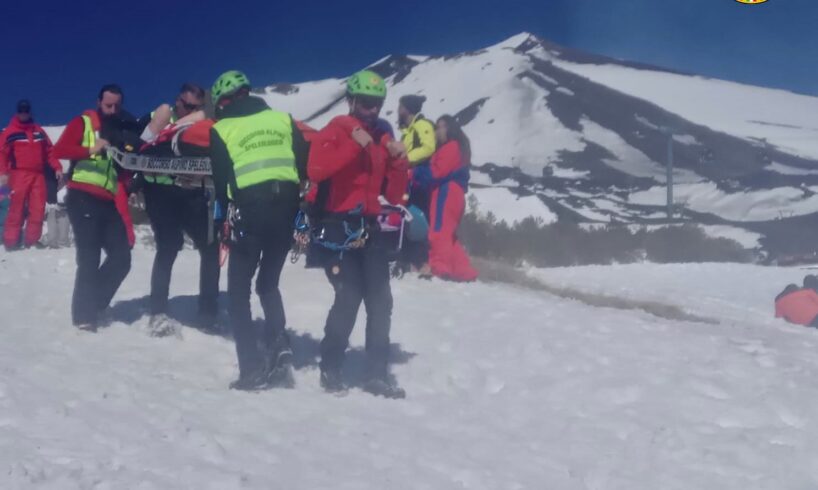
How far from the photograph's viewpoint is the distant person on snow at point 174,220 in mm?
7176

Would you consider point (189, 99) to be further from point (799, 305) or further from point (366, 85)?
point (799, 305)

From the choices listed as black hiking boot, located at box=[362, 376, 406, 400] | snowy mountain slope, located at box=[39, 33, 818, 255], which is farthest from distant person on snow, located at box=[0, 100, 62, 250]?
snowy mountain slope, located at box=[39, 33, 818, 255]

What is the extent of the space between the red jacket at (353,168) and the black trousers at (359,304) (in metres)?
0.27

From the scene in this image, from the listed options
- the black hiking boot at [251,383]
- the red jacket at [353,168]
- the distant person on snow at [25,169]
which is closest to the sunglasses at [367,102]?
the red jacket at [353,168]

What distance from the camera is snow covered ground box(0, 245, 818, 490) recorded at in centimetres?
440

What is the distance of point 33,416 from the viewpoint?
184 inches

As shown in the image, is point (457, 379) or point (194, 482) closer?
point (194, 482)

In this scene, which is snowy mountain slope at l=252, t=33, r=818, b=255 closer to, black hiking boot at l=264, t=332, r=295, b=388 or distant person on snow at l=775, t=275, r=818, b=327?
distant person on snow at l=775, t=275, r=818, b=327

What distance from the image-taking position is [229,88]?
19.5ft

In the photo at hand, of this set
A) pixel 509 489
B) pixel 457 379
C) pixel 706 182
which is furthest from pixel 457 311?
pixel 706 182

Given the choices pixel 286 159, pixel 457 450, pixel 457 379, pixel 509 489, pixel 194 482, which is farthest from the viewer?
pixel 457 379

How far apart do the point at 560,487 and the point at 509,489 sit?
0.88ft

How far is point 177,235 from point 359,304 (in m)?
1.90

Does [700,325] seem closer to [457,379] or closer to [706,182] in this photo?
[457,379]
